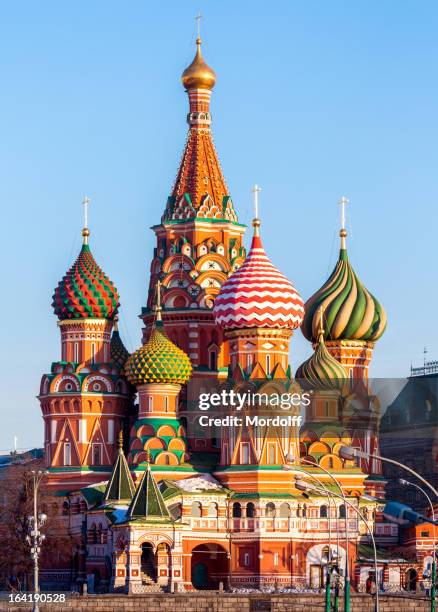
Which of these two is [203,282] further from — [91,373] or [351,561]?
[351,561]

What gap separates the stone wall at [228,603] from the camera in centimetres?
6309

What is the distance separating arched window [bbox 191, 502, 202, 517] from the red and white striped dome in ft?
23.3

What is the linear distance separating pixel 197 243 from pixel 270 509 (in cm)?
1305

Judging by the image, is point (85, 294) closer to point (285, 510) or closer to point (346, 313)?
point (346, 313)

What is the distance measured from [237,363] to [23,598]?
1496 cm

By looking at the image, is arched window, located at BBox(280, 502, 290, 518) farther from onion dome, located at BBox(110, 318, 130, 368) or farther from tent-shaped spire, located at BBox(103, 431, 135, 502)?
onion dome, located at BBox(110, 318, 130, 368)

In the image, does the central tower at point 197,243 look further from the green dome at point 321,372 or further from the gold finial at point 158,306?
the green dome at point 321,372

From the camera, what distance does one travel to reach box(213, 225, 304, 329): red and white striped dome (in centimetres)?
7325

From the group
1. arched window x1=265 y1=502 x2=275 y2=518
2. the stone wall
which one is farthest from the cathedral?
the stone wall

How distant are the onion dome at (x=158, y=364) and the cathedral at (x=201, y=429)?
74 mm

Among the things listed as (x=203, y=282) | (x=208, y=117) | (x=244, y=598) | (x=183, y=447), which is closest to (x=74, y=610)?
(x=244, y=598)

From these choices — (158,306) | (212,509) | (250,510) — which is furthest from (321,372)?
(212,509)

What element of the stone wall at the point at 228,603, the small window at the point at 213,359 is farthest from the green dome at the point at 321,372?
the stone wall at the point at 228,603

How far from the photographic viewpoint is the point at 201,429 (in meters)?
76.8
